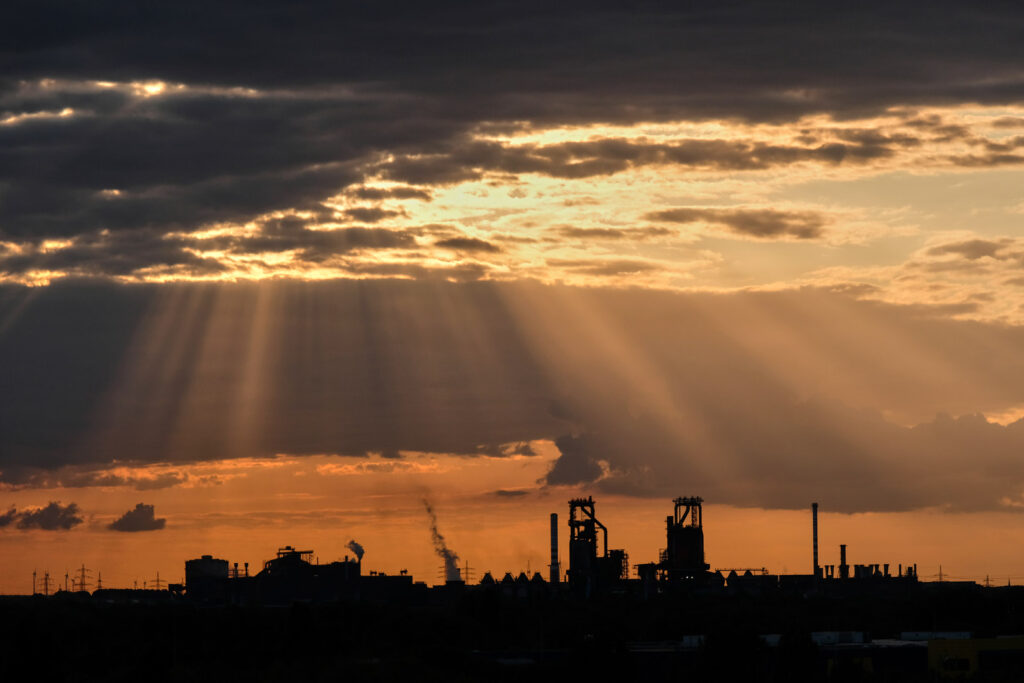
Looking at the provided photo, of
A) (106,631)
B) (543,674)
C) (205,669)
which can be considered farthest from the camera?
(106,631)

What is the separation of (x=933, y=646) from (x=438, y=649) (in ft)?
170

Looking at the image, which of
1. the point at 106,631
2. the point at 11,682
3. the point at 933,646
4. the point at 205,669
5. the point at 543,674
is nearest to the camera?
the point at 11,682

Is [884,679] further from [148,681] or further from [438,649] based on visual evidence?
[148,681]

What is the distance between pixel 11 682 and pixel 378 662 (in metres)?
38.4

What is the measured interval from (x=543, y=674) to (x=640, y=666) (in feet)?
31.7

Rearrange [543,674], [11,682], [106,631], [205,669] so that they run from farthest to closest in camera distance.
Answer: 1. [106,631]
2. [205,669]
3. [543,674]
4. [11,682]

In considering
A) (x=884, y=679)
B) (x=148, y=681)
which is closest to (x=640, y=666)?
(x=884, y=679)

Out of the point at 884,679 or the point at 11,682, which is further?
the point at 884,679

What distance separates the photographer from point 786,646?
142m

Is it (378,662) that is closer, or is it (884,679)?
(884,679)

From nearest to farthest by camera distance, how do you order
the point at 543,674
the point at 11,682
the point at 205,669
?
the point at 11,682
the point at 543,674
the point at 205,669

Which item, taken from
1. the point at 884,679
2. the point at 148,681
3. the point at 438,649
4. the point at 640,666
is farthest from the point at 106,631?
the point at 884,679

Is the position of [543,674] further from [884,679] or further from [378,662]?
[884,679]

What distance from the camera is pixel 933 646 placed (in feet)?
492
